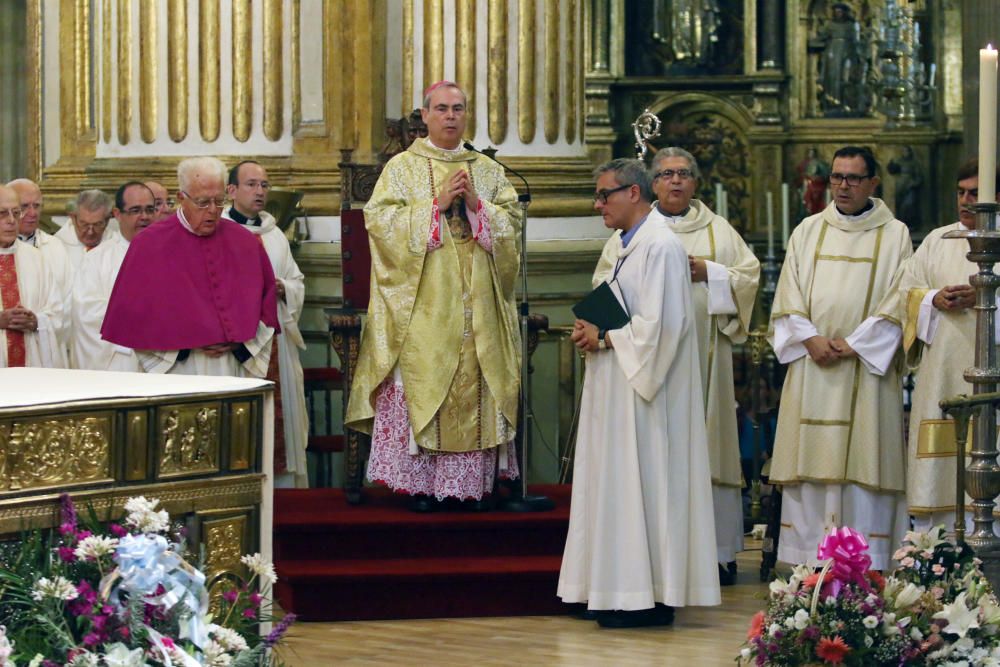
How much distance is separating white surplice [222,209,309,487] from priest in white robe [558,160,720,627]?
7.12 feet

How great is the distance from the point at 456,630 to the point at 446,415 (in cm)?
89

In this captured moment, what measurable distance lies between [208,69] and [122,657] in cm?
595

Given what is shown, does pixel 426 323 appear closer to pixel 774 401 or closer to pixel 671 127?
pixel 774 401

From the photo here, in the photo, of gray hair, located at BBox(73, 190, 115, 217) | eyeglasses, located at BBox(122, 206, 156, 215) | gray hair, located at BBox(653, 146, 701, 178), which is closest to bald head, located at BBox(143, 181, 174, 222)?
eyeglasses, located at BBox(122, 206, 156, 215)

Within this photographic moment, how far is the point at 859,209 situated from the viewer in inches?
304

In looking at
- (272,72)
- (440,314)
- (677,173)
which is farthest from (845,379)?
(272,72)

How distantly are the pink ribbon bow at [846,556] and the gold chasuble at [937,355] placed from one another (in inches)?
74.0

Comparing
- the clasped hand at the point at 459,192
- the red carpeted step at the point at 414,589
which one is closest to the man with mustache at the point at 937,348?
the red carpeted step at the point at 414,589

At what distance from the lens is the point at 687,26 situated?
15.9m

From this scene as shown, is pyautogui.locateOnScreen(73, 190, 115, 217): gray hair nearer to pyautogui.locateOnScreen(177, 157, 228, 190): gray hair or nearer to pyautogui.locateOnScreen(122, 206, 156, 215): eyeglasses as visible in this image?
pyautogui.locateOnScreen(122, 206, 156, 215): eyeglasses

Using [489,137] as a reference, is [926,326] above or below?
below

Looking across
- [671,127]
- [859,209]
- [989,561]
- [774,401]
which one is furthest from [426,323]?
[671,127]

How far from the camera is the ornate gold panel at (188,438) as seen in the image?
530cm

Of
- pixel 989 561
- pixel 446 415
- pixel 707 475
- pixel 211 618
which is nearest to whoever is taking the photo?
pixel 211 618
